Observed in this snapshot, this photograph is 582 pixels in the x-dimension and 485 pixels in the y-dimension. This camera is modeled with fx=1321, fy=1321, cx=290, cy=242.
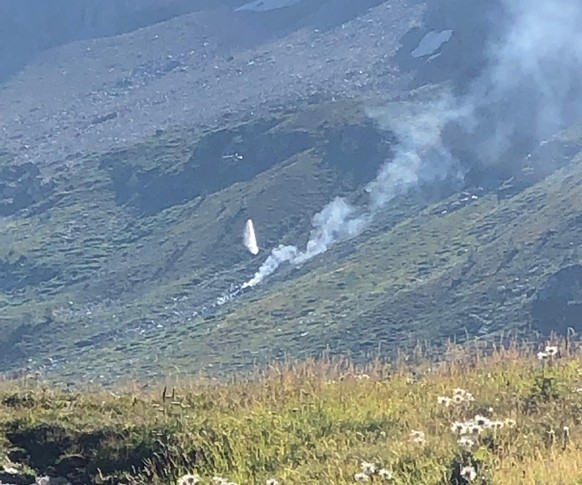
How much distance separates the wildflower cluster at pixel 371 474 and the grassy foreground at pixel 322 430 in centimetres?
2

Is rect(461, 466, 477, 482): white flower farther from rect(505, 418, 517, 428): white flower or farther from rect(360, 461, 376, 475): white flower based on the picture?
rect(505, 418, 517, 428): white flower

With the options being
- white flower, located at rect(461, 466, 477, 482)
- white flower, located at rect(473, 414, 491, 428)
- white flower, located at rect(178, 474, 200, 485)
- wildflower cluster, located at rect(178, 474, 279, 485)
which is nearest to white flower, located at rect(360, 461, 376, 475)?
wildflower cluster, located at rect(178, 474, 279, 485)

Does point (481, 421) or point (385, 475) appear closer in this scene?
point (385, 475)

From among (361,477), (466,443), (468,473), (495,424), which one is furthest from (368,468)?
(495,424)

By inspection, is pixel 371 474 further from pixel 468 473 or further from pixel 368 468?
pixel 468 473

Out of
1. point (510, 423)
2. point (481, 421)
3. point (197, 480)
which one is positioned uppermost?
point (197, 480)

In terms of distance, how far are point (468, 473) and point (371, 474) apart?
85 cm

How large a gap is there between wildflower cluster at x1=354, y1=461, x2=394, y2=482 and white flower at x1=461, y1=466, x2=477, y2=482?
62cm

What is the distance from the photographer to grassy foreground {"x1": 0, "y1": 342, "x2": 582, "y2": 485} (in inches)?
348

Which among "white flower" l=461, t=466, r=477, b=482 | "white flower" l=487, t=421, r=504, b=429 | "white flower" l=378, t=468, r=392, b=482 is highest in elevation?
"white flower" l=461, t=466, r=477, b=482

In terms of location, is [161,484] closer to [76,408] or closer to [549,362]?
[76,408]

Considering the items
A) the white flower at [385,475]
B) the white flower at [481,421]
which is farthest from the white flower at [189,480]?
the white flower at [481,421]

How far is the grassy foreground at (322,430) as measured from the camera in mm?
8828

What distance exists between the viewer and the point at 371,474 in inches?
337
